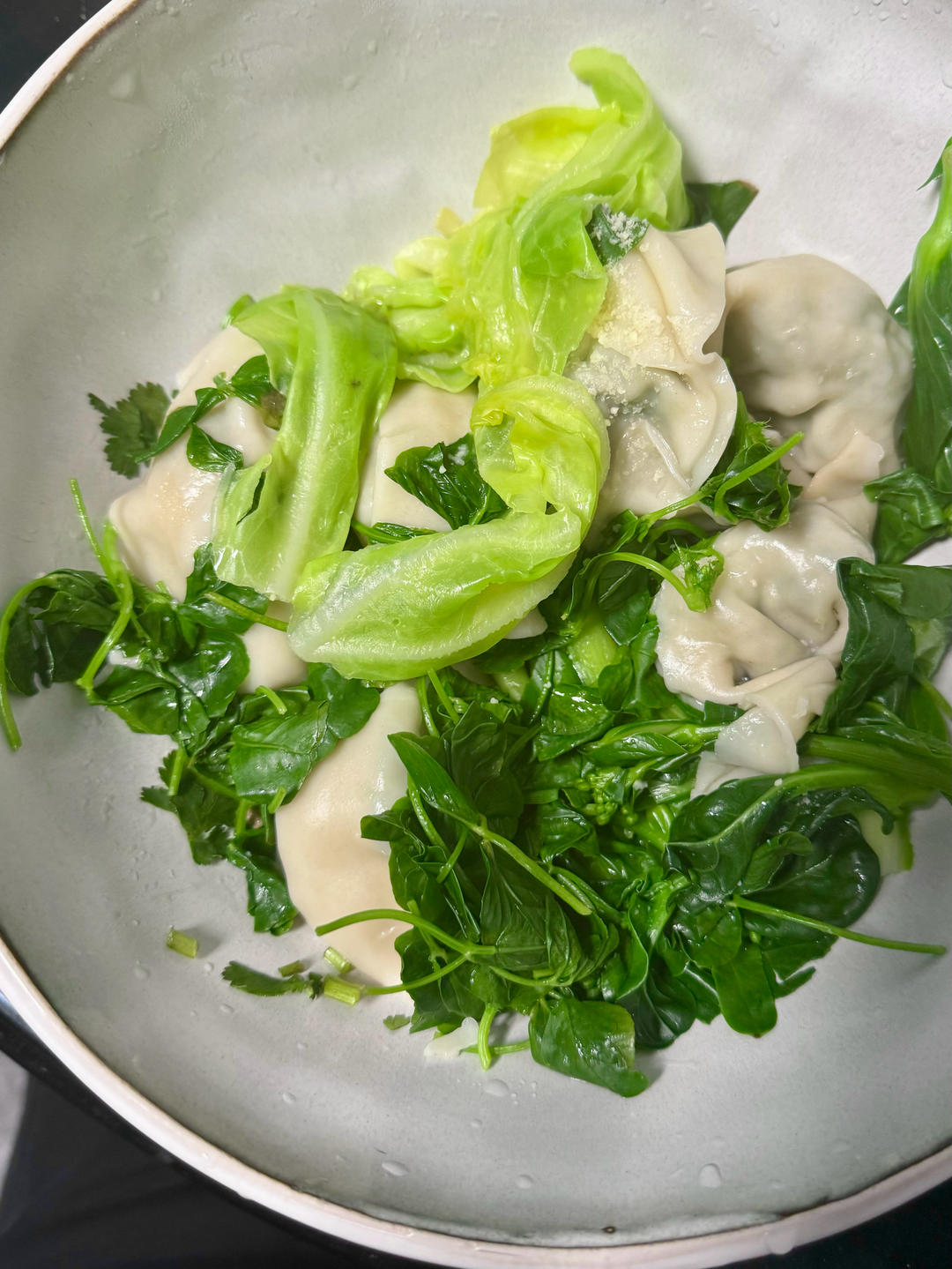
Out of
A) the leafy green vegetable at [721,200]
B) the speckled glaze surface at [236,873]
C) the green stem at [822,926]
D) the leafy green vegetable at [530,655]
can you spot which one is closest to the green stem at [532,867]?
the leafy green vegetable at [530,655]

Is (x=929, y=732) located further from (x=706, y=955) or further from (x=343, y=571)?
(x=343, y=571)

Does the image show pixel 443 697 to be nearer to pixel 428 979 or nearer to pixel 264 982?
pixel 428 979

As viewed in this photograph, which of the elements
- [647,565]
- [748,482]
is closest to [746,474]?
[748,482]

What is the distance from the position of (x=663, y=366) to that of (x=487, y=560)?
44cm

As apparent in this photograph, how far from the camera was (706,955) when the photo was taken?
1315mm

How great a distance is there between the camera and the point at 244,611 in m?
1.35

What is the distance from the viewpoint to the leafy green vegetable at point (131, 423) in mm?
1477

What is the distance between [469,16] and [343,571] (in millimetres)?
938

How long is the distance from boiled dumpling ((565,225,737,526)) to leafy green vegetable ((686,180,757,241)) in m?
0.14

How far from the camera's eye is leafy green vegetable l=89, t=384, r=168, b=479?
1477mm

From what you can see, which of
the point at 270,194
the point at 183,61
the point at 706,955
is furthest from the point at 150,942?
the point at 183,61

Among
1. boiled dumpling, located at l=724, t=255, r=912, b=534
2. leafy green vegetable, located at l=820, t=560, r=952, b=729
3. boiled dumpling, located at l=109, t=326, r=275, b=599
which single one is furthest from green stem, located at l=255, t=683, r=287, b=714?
boiled dumpling, located at l=724, t=255, r=912, b=534

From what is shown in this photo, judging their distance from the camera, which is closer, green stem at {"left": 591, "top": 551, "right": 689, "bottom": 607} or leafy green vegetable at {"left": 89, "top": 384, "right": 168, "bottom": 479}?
green stem at {"left": 591, "top": 551, "right": 689, "bottom": 607}

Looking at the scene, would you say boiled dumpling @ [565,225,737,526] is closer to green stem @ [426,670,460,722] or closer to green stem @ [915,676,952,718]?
green stem @ [426,670,460,722]
